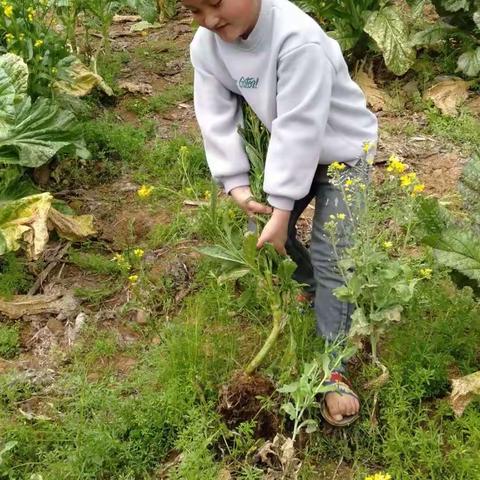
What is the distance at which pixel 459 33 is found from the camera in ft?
15.7

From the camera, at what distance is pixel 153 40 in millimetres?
5977

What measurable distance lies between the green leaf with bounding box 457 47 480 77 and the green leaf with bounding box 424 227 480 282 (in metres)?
2.47

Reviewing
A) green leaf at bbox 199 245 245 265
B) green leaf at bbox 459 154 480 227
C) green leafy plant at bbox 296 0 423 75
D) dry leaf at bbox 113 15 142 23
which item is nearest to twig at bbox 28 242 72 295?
green leaf at bbox 199 245 245 265

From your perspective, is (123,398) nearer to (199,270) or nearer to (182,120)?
(199,270)

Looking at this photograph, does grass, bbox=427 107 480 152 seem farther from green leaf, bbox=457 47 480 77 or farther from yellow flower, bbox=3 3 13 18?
yellow flower, bbox=3 3 13 18

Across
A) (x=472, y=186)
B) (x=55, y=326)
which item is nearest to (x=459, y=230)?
(x=472, y=186)

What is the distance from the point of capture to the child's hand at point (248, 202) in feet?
8.09

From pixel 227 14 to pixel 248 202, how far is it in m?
0.67

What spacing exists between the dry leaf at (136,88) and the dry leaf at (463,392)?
11.2 ft

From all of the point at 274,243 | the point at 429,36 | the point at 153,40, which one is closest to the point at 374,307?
the point at 274,243

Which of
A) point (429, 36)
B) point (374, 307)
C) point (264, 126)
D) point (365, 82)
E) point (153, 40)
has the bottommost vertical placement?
point (153, 40)

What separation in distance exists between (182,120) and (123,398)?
8.01ft

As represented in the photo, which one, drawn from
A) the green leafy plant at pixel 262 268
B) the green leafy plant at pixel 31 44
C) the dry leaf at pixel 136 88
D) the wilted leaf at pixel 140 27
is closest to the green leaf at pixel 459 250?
the green leafy plant at pixel 262 268

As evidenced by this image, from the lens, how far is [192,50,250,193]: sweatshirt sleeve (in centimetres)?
252
